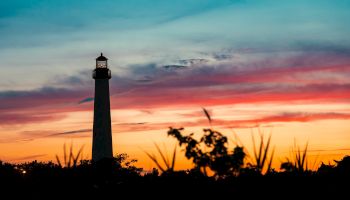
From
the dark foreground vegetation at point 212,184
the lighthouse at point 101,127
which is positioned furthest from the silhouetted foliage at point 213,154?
the lighthouse at point 101,127

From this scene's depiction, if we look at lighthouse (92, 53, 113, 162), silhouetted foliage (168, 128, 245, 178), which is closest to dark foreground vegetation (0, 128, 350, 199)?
silhouetted foliage (168, 128, 245, 178)

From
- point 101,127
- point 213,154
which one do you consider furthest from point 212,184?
point 101,127

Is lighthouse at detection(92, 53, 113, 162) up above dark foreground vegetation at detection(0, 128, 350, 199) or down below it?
above

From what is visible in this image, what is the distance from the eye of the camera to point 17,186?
85.7 ft

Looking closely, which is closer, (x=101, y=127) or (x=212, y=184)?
(x=212, y=184)

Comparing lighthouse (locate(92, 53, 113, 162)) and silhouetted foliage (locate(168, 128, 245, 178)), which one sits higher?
lighthouse (locate(92, 53, 113, 162))

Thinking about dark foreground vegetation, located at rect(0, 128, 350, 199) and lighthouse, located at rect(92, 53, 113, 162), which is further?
lighthouse, located at rect(92, 53, 113, 162)

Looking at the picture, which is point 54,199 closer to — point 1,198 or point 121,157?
point 1,198

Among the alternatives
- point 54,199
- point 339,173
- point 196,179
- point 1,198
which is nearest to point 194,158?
point 196,179

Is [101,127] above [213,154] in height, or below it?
above

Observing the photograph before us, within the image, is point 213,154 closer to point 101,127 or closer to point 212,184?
point 212,184

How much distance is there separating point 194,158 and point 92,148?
42410 millimetres

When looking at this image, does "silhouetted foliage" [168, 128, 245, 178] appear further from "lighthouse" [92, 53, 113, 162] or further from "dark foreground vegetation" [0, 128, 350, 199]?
"lighthouse" [92, 53, 113, 162]

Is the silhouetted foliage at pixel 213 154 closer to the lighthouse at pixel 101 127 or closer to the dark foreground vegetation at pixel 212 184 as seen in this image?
the dark foreground vegetation at pixel 212 184
